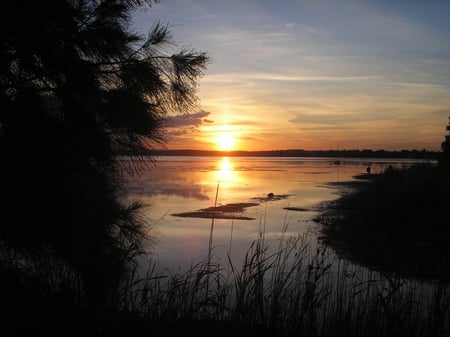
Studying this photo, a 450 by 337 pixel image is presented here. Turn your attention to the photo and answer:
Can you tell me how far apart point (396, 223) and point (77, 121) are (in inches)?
608

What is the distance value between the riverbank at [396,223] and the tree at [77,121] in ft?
29.0

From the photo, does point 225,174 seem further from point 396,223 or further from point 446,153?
point 396,223

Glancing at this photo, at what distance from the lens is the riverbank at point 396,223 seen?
12555 mm

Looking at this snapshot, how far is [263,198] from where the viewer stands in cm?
2703

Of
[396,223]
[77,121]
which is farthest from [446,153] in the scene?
[77,121]

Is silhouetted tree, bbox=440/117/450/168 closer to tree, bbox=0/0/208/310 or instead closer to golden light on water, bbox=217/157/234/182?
golden light on water, bbox=217/157/234/182

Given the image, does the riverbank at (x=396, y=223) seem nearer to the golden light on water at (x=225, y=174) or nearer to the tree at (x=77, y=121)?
the tree at (x=77, y=121)

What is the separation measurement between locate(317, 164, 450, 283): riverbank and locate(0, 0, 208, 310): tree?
29.0 feet

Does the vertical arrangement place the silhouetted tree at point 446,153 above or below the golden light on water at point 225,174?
above

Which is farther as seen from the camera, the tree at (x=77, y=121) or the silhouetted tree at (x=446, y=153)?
the silhouetted tree at (x=446, y=153)

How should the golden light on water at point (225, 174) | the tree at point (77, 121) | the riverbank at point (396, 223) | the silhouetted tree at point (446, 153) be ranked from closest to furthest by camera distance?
the tree at point (77, 121) → the riverbank at point (396, 223) → the silhouetted tree at point (446, 153) → the golden light on water at point (225, 174)

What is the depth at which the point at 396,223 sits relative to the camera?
656 inches

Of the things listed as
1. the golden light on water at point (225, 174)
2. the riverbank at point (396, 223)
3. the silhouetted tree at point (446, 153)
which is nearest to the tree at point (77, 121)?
the riverbank at point (396, 223)

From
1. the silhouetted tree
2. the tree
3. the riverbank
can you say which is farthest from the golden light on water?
the tree
